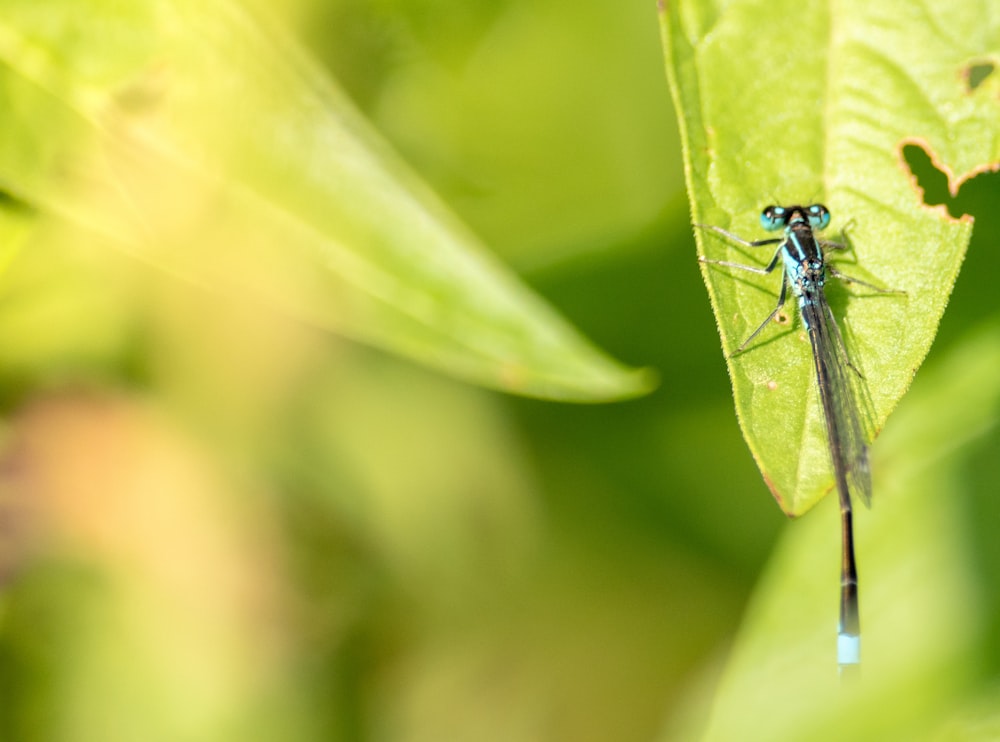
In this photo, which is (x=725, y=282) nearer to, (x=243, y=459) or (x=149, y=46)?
(x=149, y=46)

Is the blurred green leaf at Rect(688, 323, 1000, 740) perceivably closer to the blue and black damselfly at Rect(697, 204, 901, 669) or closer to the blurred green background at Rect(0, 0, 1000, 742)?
the blue and black damselfly at Rect(697, 204, 901, 669)

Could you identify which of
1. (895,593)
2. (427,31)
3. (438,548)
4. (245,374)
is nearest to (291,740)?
(438,548)

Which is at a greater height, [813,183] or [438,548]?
[813,183]

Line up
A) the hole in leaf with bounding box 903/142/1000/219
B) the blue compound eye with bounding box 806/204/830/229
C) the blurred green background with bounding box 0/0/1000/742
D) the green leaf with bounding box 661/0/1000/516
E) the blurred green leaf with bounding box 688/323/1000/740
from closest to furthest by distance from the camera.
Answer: the green leaf with bounding box 661/0/1000/516
the hole in leaf with bounding box 903/142/1000/219
the blue compound eye with bounding box 806/204/830/229
the blurred green leaf with bounding box 688/323/1000/740
the blurred green background with bounding box 0/0/1000/742

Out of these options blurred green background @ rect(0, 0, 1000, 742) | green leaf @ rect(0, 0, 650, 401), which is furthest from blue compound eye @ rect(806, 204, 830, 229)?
blurred green background @ rect(0, 0, 1000, 742)

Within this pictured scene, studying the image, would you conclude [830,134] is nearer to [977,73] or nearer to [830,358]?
[977,73]

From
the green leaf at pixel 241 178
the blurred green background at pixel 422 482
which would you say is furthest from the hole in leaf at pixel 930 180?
the blurred green background at pixel 422 482
